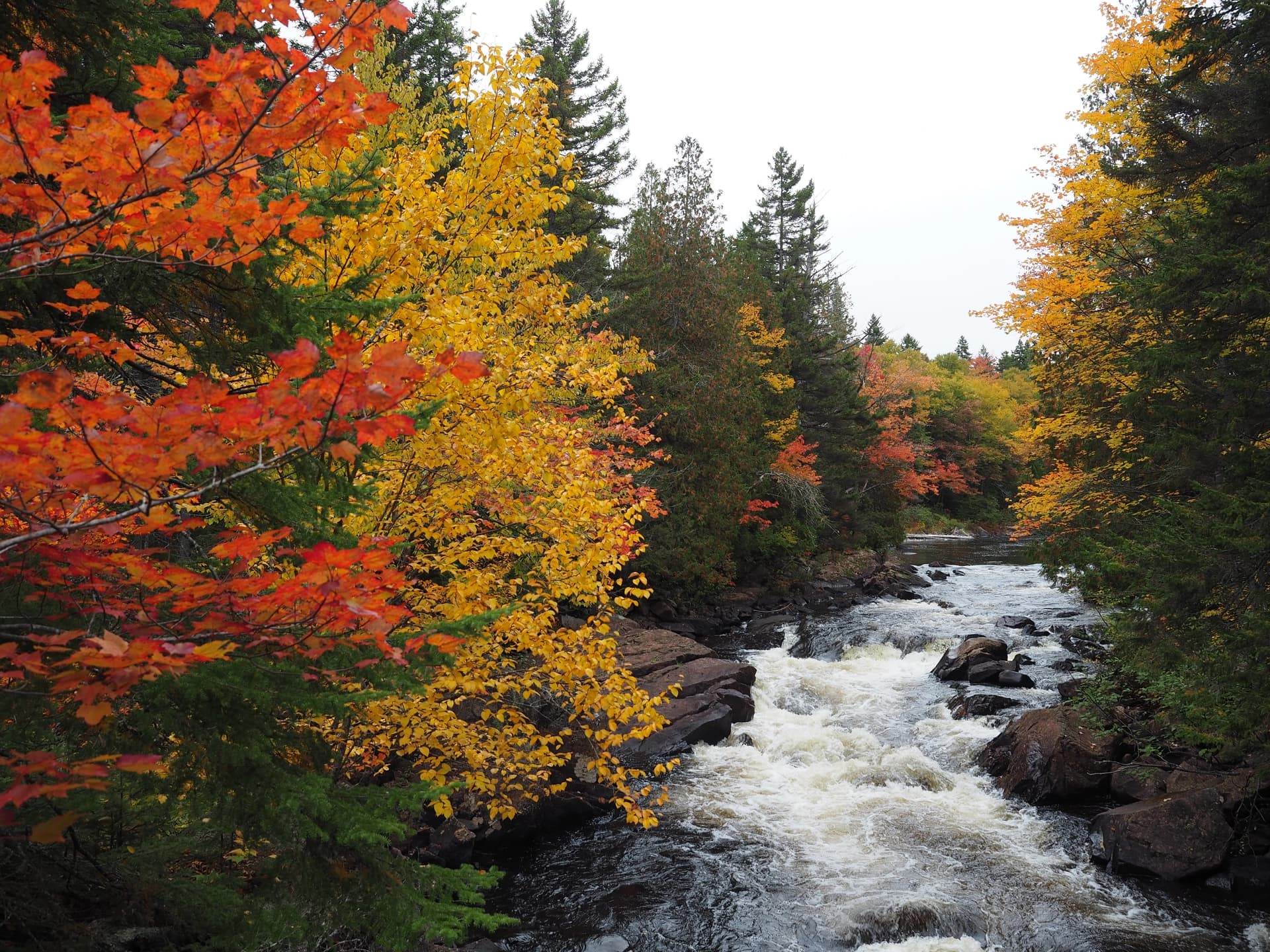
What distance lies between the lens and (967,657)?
13.1 meters

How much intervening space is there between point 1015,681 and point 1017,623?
4.74 m

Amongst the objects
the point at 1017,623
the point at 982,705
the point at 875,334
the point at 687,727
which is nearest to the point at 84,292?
the point at 687,727

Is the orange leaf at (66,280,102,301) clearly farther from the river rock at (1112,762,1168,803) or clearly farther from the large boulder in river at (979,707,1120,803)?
the large boulder in river at (979,707,1120,803)

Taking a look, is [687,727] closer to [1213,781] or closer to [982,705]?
[982,705]

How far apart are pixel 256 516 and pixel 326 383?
1.29m

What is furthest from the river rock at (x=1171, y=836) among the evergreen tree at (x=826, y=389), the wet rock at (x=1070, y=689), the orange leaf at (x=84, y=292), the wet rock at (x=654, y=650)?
the evergreen tree at (x=826, y=389)

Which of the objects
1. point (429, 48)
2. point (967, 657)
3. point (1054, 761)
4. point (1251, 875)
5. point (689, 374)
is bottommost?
point (1251, 875)

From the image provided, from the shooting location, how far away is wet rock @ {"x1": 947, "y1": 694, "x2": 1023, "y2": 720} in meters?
10.9

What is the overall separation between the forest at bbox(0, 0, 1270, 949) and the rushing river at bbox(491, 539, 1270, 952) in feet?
3.19

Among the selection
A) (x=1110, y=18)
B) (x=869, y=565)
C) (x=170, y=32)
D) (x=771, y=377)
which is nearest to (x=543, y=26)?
(x=771, y=377)

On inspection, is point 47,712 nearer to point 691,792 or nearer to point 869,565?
point 691,792

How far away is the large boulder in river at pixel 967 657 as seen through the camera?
12914mm

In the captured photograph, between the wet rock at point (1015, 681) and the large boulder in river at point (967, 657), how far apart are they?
0.69m

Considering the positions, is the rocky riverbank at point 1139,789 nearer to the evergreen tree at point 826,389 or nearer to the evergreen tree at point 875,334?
the evergreen tree at point 826,389
